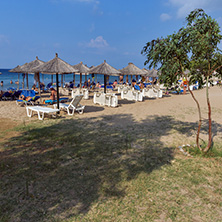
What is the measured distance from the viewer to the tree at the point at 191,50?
4.37 m

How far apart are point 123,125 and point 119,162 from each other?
10.8 feet

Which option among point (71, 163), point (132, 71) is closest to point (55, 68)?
point (71, 163)

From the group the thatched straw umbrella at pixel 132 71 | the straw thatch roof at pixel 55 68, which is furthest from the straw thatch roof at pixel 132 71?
the straw thatch roof at pixel 55 68

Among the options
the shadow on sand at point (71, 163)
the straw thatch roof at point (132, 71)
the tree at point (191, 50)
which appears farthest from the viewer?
the straw thatch roof at point (132, 71)

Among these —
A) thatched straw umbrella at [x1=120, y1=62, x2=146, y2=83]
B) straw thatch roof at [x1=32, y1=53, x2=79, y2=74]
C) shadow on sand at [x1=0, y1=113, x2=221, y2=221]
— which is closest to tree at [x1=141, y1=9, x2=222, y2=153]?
shadow on sand at [x1=0, y1=113, x2=221, y2=221]

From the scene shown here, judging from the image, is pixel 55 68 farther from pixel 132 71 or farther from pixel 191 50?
pixel 132 71

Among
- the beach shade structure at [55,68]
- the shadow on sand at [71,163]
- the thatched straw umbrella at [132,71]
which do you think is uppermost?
the thatched straw umbrella at [132,71]

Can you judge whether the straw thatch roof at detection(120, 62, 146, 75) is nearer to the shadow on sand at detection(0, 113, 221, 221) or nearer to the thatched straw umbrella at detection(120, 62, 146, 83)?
the thatched straw umbrella at detection(120, 62, 146, 83)

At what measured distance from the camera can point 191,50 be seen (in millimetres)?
→ 4496

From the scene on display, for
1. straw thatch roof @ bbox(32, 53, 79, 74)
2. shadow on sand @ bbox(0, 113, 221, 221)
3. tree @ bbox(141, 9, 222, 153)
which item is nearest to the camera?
shadow on sand @ bbox(0, 113, 221, 221)

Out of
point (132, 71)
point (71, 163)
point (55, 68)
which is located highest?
point (132, 71)

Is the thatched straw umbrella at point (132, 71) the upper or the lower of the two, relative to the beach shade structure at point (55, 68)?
upper

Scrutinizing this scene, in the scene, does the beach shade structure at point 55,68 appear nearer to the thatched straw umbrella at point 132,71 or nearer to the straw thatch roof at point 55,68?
the straw thatch roof at point 55,68

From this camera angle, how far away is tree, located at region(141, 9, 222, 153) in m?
4.37
